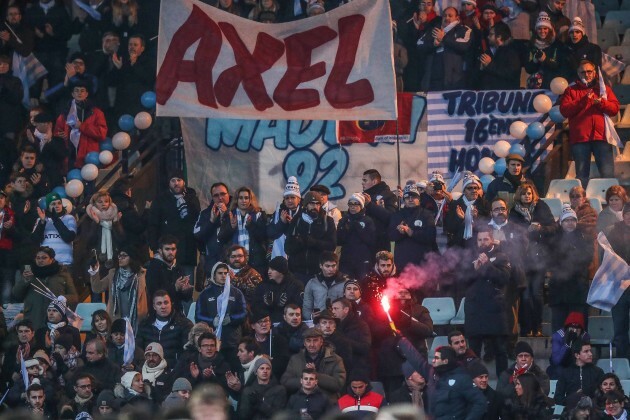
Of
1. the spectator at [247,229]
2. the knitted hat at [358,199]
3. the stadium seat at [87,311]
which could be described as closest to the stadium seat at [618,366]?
the knitted hat at [358,199]

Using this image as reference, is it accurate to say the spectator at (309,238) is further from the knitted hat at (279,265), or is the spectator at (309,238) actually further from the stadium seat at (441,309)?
the stadium seat at (441,309)

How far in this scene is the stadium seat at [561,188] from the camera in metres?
23.0

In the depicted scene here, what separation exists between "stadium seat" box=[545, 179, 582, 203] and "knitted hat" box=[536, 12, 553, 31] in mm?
1913

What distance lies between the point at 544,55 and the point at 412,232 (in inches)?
165

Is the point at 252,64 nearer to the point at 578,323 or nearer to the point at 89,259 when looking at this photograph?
the point at 89,259

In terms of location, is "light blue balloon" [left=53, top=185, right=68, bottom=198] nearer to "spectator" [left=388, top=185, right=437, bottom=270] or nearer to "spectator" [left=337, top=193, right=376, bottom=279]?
"spectator" [left=337, top=193, right=376, bottom=279]

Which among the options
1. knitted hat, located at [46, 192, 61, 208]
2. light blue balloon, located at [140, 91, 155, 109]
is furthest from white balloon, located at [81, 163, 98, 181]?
knitted hat, located at [46, 192, 61, 208]

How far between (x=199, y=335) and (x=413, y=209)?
2.70 m

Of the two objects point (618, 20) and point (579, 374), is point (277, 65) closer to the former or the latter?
point (579, 374)

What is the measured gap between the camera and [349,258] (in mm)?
20969

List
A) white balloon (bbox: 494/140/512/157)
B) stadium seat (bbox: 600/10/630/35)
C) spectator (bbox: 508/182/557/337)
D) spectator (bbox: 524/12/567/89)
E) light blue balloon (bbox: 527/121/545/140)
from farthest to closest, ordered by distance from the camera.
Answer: stadium seat (bbox: 600/10/630/35) < spectator (bbox: 524/12/567/89) < light blue balloon (bbox: 527/121/545/140) < white balloon (bbox: 494/140/512/157) < spectator (bbox: 508/182/557/337)

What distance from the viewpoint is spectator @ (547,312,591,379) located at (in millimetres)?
19406

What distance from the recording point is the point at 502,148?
77.3ft

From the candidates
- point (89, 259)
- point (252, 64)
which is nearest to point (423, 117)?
point (252, 64)
